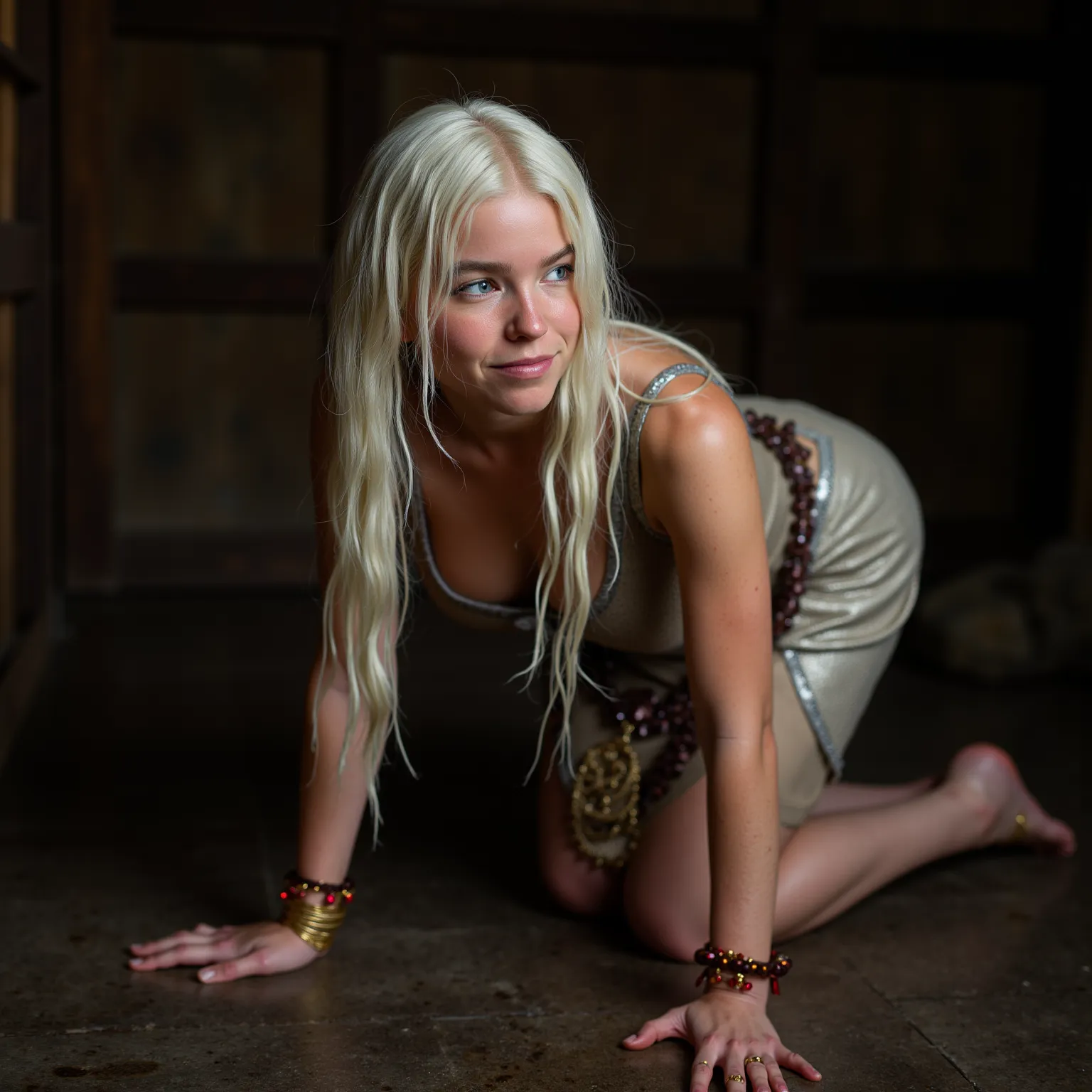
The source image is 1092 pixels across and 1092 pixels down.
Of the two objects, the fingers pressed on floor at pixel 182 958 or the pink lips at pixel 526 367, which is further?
the fingers pressed on floor at pixel 182 958

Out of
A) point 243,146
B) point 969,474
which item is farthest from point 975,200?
point 243,146

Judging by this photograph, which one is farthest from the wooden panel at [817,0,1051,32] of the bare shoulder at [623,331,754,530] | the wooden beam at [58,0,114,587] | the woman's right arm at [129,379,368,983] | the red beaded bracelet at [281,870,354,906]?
the red beaded bracelet at [281,870,354,906]

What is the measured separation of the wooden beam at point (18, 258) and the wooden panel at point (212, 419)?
2.78 ft

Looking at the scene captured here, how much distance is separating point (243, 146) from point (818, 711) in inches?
119

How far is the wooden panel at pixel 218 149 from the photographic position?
171 inches

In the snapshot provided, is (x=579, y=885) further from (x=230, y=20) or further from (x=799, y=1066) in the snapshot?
(x=230, y=20)

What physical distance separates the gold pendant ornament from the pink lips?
2.13 ft

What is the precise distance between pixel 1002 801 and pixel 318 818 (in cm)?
108

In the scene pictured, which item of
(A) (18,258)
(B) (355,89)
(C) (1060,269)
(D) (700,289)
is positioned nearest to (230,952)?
(A) (18,258)

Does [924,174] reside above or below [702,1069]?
above

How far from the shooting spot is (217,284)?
4.39 m

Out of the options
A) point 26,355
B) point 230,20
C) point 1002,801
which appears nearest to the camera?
point 1002,801

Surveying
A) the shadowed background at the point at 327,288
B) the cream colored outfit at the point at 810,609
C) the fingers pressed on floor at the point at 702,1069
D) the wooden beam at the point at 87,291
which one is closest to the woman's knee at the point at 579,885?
the cream colored outfit at the point at 810,609

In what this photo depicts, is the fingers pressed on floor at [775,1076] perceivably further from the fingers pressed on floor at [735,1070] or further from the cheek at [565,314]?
the cheek at [565,314]
